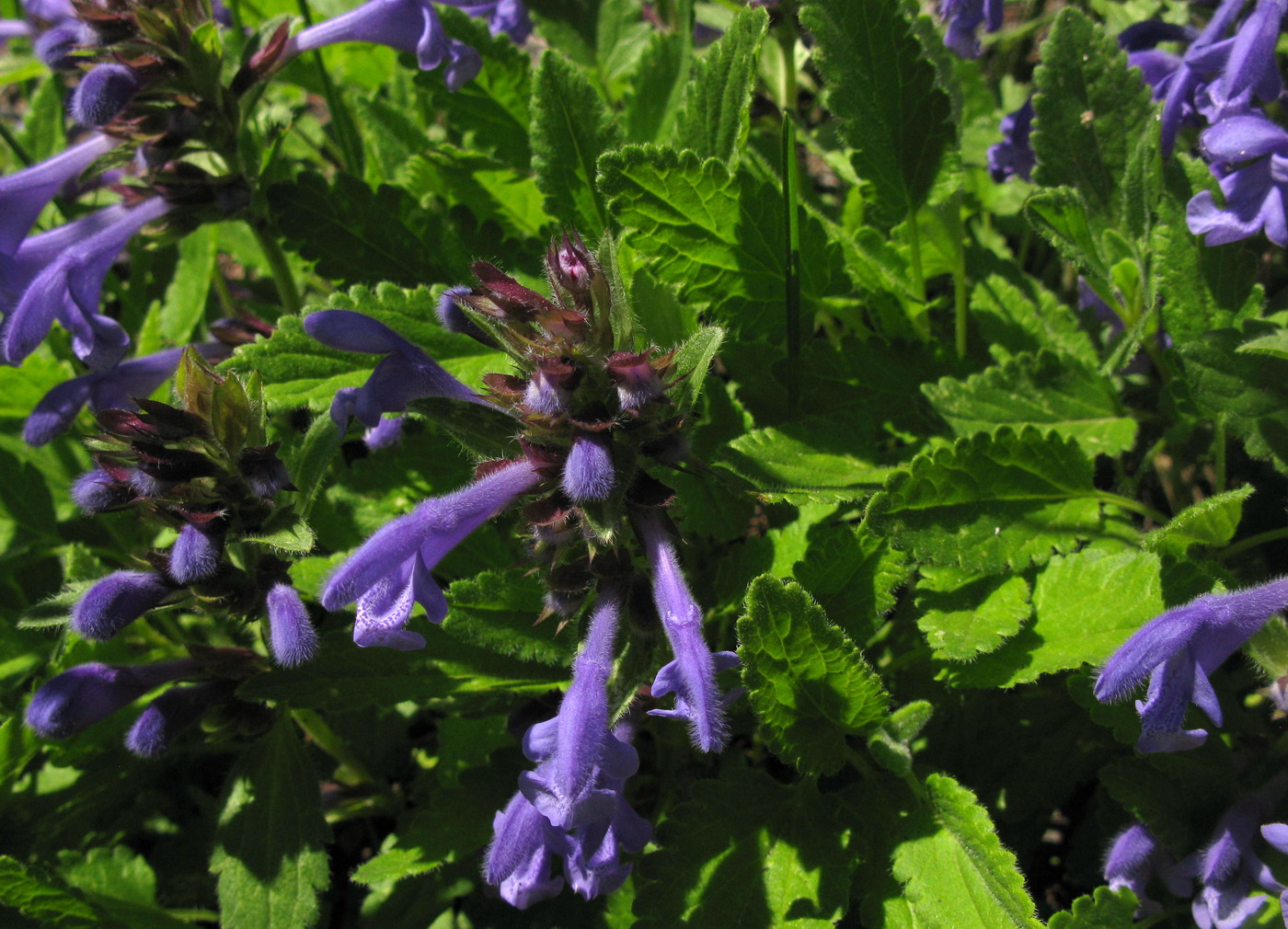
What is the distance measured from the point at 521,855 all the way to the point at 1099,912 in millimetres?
1055

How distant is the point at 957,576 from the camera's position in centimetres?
219

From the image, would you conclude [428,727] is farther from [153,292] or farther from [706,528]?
[153,292]

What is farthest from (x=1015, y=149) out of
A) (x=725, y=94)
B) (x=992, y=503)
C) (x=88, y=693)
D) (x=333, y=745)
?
(x=88, y=693)

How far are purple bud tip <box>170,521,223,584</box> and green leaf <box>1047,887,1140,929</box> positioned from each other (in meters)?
1.70

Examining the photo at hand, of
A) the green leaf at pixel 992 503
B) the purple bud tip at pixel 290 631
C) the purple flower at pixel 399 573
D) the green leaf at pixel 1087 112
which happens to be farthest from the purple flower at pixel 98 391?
the green leaf at pixel 1087 112

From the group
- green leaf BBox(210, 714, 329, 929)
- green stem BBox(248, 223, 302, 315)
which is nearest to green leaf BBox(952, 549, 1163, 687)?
green leaf BBox(210, 714, 329, 929)

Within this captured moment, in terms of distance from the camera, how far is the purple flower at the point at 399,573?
1.67 m

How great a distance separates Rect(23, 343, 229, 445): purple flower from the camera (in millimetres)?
2658

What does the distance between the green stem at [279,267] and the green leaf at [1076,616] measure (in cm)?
211

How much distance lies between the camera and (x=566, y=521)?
6.23 ft

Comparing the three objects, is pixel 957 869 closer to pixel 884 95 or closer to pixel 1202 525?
pixel 1202 525

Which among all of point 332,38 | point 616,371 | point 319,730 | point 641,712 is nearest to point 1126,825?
point 641,712

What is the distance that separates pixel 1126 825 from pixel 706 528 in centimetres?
127

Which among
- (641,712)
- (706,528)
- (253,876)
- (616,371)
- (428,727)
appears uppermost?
(616,371)
